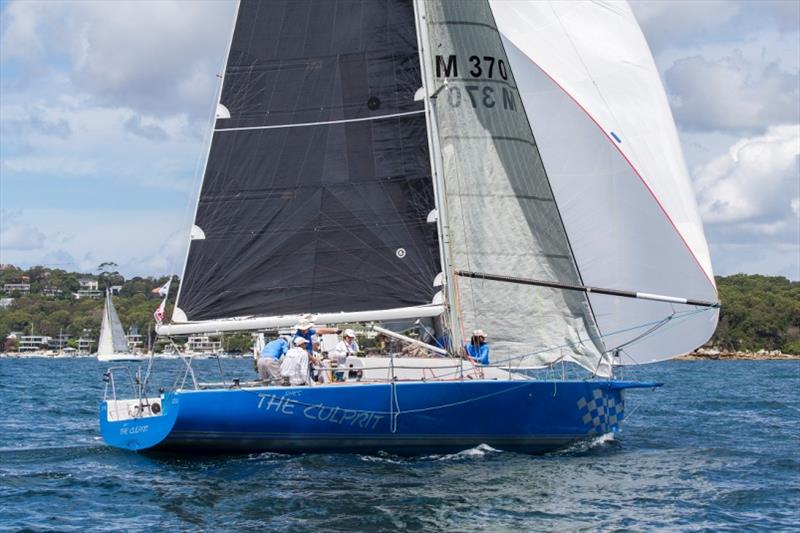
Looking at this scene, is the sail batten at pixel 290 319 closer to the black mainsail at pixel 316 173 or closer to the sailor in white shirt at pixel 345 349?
the black mainsail at pixel 316 173

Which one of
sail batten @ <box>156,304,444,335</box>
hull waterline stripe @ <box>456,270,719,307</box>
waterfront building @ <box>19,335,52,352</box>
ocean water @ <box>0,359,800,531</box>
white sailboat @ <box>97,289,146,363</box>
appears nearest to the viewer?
ocean water @ <box>0,359,800,531</box>

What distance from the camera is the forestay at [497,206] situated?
2002 cm

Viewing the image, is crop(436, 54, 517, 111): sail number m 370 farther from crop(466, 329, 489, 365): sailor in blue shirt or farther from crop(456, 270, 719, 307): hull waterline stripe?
crop(466, 329, 489, 365): sailor in blue shirt

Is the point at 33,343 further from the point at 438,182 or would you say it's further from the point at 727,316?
the point at 438,182

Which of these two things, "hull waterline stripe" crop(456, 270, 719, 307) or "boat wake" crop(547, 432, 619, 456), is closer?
"boat wake" crop(547, 432, 619, 456)

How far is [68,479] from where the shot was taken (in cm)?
1666

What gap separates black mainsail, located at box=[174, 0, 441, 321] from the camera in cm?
1916

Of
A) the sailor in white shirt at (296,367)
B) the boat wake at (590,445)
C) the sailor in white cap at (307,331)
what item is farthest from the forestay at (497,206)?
the sailor in white shirt at (296,367)

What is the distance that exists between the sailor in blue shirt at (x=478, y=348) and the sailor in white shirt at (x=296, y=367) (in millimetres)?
2733

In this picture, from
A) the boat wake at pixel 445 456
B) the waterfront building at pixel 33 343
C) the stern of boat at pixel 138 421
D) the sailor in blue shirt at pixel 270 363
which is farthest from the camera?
the waterfront building at pixel 33 343

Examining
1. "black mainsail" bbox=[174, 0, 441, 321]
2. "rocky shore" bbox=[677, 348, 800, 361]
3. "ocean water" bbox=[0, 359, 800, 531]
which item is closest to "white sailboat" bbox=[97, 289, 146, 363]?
"rocky shore" bbox=[677, 348, 800, 361]

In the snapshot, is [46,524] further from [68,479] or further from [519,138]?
[519,138]

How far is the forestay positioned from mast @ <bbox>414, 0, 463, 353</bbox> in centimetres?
22

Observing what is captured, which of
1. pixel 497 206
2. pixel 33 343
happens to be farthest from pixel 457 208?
pixel 33 343
